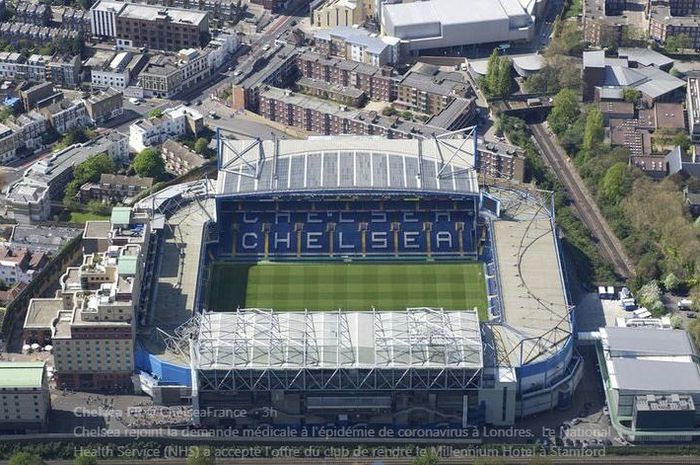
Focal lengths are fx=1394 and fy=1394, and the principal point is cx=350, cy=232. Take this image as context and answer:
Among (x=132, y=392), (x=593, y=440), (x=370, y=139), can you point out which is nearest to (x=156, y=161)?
(x=370, y=139)

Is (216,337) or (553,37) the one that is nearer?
(216,337)

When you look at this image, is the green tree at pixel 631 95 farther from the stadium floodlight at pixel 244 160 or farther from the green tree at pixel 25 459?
the green tree at pixel 25 459

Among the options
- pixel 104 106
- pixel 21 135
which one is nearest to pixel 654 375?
pixel 104 106

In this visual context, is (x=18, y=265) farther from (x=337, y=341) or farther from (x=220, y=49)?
(x=220, y=49)

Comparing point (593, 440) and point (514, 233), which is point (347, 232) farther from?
point (593, 440)

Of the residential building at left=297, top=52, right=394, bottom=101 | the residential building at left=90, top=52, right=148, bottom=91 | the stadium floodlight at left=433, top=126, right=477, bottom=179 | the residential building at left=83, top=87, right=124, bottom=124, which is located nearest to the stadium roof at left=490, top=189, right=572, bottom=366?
the stadium floodlight at left=433, top=126, right=477, bottom=179

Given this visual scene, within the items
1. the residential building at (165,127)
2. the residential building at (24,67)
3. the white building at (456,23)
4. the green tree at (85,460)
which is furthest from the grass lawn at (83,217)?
the white building at (456,23)

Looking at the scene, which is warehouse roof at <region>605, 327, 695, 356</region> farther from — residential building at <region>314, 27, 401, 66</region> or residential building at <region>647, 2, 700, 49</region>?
residential building at <region>647, 2, 700, 49</region>
